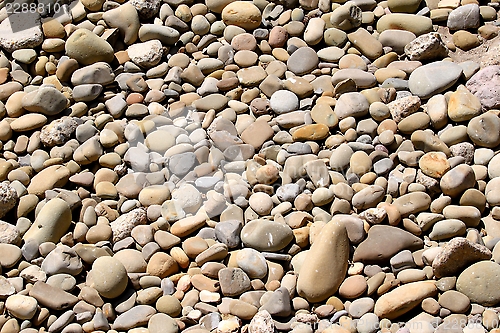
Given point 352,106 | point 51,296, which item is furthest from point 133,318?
point 352,106

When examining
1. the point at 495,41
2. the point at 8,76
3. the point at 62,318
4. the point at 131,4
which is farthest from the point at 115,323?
the point at 495,41

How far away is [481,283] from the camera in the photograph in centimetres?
167

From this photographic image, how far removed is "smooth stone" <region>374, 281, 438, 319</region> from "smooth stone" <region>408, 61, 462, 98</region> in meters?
0.83

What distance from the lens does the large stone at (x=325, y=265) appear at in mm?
1719

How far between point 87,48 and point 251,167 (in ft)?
3.10

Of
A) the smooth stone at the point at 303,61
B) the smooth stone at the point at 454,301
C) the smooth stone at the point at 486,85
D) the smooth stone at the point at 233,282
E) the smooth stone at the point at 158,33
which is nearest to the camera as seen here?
the smooth stone at the point at 454,301

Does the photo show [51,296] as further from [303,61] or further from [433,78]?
[433,78]

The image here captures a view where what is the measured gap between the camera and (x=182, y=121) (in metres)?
2.27

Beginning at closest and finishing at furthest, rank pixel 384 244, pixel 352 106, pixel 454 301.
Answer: pixel 454 301, pixel 384 244, pixel 352 106

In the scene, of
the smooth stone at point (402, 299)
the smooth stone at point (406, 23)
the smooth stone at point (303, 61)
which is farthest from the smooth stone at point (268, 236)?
the smooth stone at point (406, 23)

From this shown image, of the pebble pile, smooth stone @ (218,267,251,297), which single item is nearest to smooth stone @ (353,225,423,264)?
the pebble pile

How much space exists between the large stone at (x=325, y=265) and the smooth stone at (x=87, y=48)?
4.24 ft

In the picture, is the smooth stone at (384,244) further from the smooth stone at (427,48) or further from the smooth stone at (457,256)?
the smooth stone at (427,48)

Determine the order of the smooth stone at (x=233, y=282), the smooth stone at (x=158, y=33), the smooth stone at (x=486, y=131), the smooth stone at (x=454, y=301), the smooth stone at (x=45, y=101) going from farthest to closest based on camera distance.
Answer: the smooth stone at (x=158, y=33)
the smooth stone at (x=45, y=101)
the smooth stone at (x=486, y=131)
the smooth stone at (x=233, y=282)
the smooth stone at (x=454, y=301)
